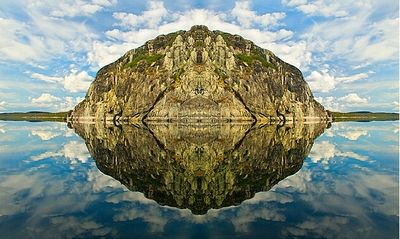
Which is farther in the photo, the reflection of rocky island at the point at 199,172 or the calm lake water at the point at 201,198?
the reflection of rocky island at the point at 199,172

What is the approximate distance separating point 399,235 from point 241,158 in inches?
915

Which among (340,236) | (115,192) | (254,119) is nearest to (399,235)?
(340,236)

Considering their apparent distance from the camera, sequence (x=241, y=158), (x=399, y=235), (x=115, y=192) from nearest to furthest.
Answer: (x=399, y=235), (x=115, y=192), (x=241, y=158)

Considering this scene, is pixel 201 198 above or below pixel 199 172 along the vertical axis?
below

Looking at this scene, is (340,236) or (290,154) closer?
(340,236)

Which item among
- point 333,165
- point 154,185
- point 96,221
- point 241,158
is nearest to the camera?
point 96,221

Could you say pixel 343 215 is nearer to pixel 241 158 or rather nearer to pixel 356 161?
pixel 241 158

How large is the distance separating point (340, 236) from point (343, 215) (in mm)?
3229

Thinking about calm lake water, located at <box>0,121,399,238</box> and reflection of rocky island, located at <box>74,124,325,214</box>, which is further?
reflection of rocky island, located at <box>74,124,325,214</box>

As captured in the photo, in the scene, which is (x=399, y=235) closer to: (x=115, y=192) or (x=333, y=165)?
(x=115, y=192)

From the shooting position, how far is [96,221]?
16.5m

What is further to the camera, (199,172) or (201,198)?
(199,172)

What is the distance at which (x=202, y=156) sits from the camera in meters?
39.2

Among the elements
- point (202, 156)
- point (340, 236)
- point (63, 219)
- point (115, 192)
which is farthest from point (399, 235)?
point (202, 156)
